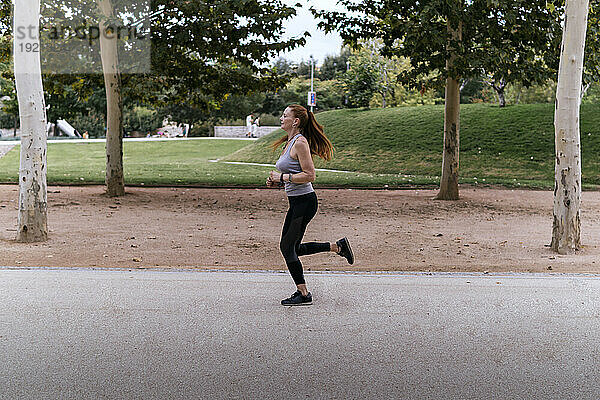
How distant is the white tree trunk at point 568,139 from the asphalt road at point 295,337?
2.21 metres

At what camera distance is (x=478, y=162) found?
2827cm

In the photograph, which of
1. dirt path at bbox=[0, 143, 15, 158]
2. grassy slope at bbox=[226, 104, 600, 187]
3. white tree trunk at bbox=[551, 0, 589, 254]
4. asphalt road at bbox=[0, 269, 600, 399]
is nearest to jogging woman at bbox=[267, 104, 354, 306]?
asphalt road at bbox=[0, 269, 600, 399]

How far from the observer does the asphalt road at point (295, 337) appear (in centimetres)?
444

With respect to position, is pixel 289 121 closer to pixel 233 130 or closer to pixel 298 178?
pixel 298 178

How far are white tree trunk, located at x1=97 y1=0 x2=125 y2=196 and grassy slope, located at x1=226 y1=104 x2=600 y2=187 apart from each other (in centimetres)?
1192

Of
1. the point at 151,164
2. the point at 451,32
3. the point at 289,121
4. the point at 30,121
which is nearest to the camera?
the point at 289,121

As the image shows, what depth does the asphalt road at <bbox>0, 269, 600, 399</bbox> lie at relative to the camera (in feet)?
14.6

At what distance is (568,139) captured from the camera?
9773 mm

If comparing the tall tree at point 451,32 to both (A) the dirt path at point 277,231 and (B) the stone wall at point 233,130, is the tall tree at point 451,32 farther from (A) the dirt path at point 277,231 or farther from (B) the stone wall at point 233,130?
(B) the stone wall at point 233,130

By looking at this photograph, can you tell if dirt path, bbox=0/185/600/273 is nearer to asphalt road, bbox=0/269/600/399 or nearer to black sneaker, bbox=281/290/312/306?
asphalt road, bbox=0/269/600/399

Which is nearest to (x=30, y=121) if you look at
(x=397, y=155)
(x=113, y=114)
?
(x=113, y=114)

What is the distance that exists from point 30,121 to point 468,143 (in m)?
23.8

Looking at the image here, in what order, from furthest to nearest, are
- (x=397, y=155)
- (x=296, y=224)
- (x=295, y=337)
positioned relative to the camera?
(x=397, y=155)
(x=296, y=224)
(x=295, y=337)

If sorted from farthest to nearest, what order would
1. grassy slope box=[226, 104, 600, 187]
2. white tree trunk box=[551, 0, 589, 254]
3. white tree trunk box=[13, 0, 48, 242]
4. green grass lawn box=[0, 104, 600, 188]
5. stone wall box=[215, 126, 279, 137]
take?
stone wall box=[215, 126, 279, 137]
grassy slope box=[226, 104, 600, 187]
green grass lawn box=[0, 104, 600, 188]
white tree trunk box=[13, 0, 48, 242]
white tree trunk box=[551, 0, 589, 254]
